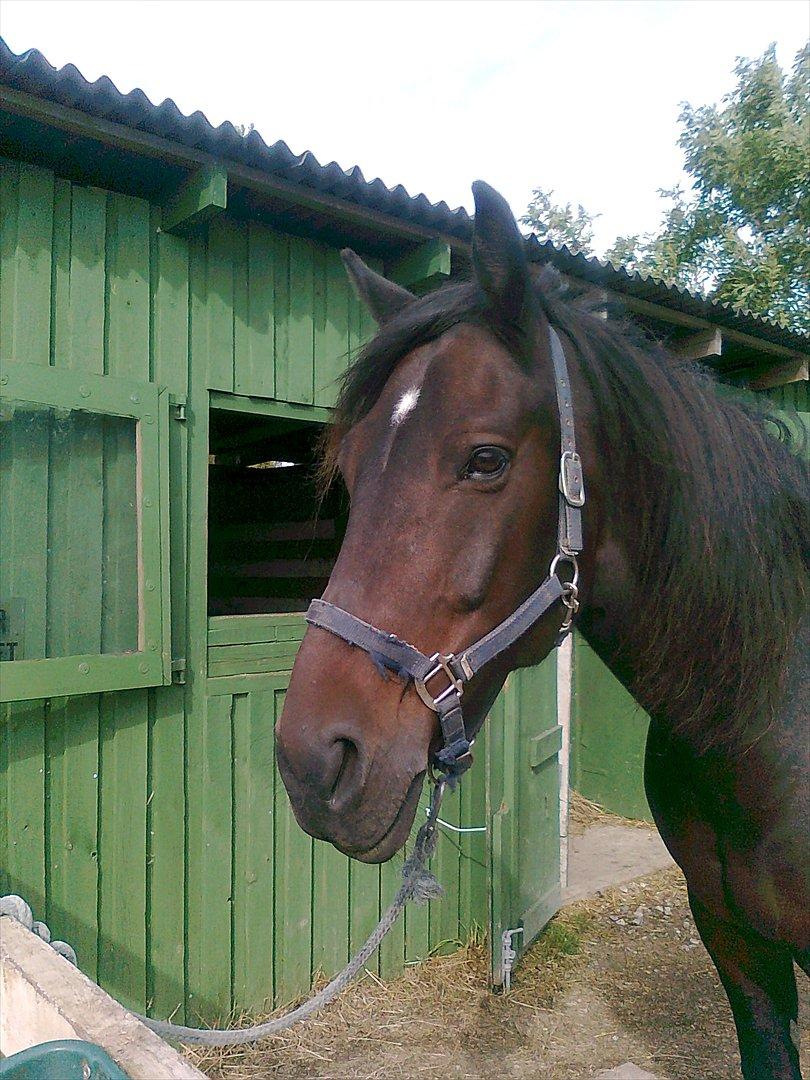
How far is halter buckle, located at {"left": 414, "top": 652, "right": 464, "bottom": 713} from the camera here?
1.20m

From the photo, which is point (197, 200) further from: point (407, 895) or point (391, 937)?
point (391, 937)

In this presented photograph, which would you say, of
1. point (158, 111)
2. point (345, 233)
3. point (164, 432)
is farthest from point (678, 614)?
point (345, 233)

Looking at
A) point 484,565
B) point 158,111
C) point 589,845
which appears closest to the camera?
point 484,565

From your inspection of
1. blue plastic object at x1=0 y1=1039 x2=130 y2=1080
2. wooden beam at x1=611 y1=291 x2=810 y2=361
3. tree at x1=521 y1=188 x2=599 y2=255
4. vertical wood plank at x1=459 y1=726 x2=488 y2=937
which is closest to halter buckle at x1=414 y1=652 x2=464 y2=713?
blue plastic object at x1=0 y1=1039 x2=130 y2=1080

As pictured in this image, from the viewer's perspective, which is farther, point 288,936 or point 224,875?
point 288,936

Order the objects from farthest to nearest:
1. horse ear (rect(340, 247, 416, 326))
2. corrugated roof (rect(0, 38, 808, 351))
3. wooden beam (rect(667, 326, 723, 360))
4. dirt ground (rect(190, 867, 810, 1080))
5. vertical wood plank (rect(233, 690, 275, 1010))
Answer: wooden beam (rect(667, 326, 723, 360))
vertical wood plank (rect(233, 690, 275, 1010))
dirt ground (rect(190, 867, 810, 1080))
corrugated roof (rect(0, 38, 808, 351))
horse ear (rect(340, 247, 416, 326))

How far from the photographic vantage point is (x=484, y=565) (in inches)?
49.7

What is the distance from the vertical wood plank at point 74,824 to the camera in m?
2.54

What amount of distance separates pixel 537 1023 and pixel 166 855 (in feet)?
5.76

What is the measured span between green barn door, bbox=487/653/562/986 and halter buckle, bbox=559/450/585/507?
7.11 feet

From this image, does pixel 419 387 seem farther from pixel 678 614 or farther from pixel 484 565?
pixel 678 614

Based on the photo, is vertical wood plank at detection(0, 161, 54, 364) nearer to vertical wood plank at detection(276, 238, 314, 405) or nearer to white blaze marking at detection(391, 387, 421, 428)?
vertical wood plank at detection(276, 238, 314, 405)

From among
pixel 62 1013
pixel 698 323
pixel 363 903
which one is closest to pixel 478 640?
pixel 62 1013

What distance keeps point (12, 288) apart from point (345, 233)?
1.39 metres
